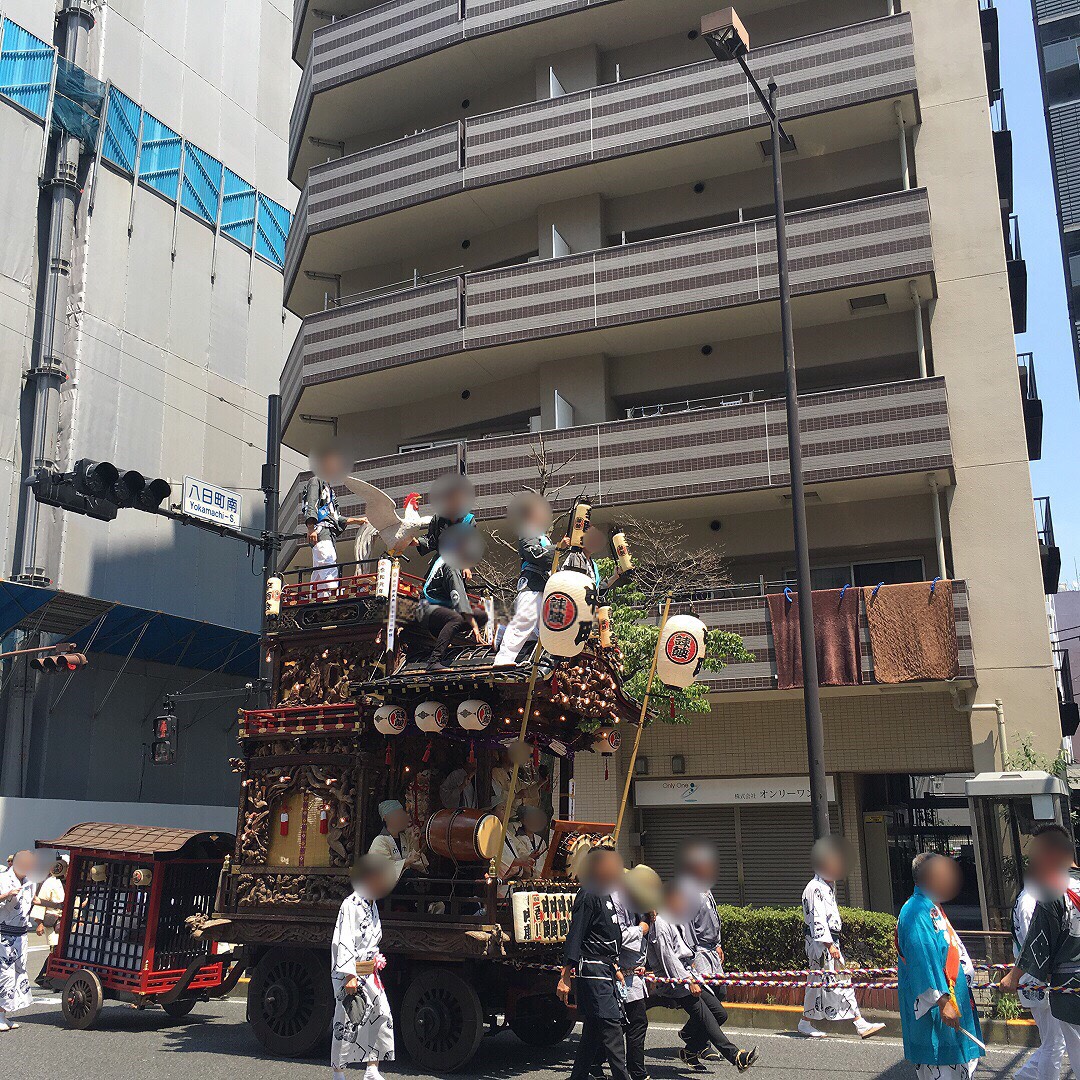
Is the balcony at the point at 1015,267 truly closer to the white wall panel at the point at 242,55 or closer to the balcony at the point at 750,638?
the balcony at the point at 750,638

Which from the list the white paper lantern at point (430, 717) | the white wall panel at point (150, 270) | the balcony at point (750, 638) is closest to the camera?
the white paper lantern at point (430, 717)

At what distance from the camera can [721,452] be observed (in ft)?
71.6

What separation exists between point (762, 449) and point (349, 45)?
50.5ft

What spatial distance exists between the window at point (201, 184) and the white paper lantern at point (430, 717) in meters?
33.3

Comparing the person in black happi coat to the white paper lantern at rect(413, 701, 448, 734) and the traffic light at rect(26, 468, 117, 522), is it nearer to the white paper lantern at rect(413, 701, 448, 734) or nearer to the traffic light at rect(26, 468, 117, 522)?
the white paper lantern at rect(413, 701, 448, 734)

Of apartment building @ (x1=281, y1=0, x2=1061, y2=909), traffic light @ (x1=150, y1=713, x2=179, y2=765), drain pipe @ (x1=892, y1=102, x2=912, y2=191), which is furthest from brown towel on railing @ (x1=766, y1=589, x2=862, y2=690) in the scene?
traffic light @ (x1=150, y1=713, x2=179, y2=765)

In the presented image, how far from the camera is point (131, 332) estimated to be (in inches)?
1420

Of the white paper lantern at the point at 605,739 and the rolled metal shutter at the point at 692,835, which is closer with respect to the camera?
the white paper lantern at the point at 605,739

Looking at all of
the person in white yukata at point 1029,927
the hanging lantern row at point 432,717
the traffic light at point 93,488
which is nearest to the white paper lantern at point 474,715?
the hanging lantern row at point 432,717

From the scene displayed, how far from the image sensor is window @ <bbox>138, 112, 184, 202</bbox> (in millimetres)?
37469

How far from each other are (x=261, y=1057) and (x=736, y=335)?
17514mm

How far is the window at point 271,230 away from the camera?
141 feet

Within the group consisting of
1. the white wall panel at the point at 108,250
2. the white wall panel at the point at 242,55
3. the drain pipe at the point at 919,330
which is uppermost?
the white wall panel at the point at 242,55

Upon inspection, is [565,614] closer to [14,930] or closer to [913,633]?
[14,930]
